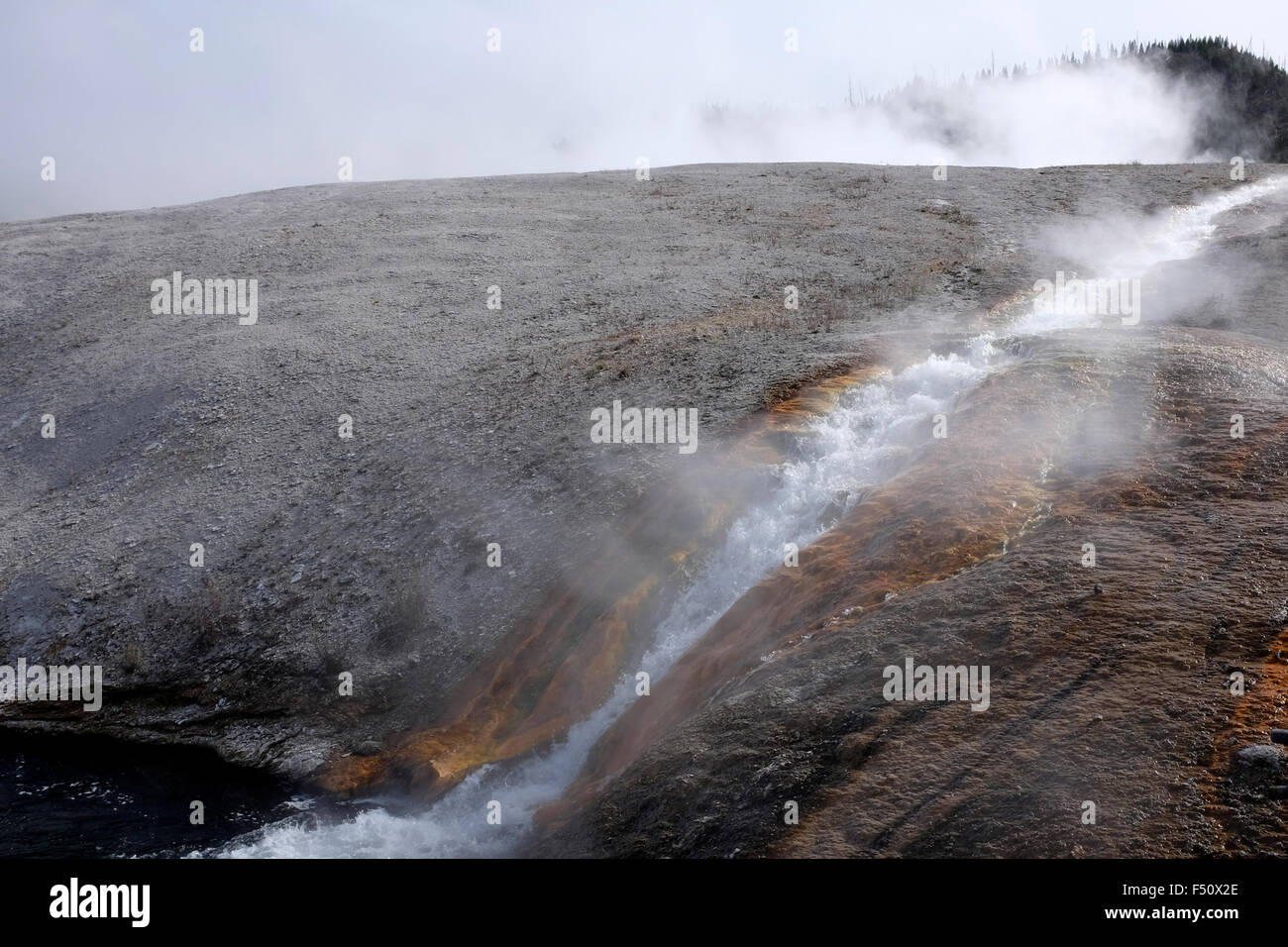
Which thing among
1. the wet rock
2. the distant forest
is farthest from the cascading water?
the distant forest

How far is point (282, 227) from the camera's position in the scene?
27453 millimetres

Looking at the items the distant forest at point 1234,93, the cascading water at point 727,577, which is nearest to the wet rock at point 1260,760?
the cascading water at point 727,577

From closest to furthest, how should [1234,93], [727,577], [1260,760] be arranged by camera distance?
[1260,760]
[727,577]
[1234,93]

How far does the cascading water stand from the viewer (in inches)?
415

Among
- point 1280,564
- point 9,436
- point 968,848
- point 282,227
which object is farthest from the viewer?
point 282,227

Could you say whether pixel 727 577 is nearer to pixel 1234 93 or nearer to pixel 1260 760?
pixel 1260 760

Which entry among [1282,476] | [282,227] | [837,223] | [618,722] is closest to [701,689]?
[618,722]

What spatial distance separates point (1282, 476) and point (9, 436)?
67.3 ft

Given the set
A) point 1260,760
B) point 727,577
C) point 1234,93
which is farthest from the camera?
point 1234,93

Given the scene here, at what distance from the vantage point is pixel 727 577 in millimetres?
12695

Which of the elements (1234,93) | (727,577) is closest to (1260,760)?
(727,577)

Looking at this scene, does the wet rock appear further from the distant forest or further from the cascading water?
the distant forest

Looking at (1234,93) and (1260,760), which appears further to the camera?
(1234,93)

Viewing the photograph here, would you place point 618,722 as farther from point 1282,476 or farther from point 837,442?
point 1282,476
